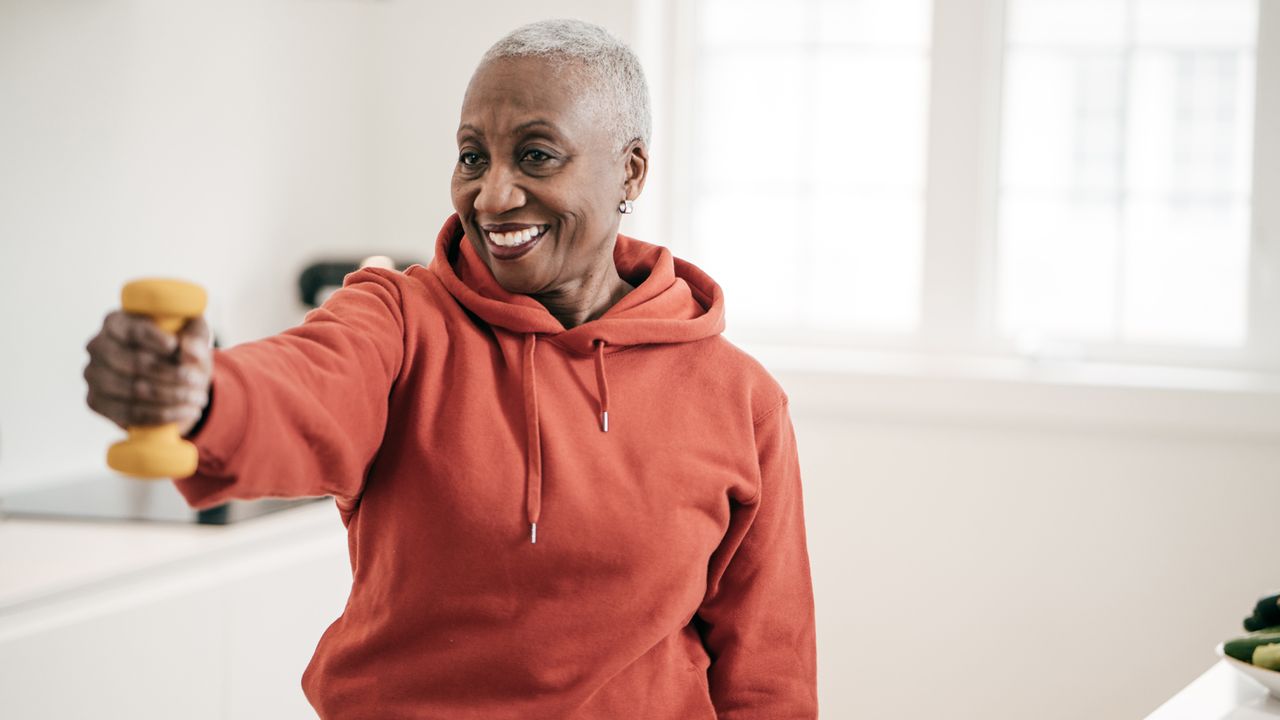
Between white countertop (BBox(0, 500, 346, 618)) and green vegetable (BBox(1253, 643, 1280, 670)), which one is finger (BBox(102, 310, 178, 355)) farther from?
green vegetable (BBox(1253, 643, 1280, 670))

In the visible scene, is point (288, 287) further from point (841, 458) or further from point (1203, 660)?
point (1203, 660)

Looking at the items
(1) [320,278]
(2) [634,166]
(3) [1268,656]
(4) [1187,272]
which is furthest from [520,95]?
(4) [1187,272]

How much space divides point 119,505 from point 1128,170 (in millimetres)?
2150

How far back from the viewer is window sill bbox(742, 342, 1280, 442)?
97.5 inches

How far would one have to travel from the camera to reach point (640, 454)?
1.16m

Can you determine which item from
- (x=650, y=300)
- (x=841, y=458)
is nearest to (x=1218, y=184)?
(x=841, y=458)

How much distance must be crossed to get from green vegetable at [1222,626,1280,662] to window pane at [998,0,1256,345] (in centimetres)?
152

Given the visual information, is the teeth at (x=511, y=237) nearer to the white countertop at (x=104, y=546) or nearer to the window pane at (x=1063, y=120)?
the white countertop at (x=104, y=546)

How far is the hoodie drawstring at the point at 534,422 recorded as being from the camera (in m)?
1.08

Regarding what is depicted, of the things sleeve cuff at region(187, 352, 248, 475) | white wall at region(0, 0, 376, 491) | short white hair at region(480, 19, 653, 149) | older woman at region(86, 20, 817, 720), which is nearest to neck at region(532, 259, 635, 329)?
older woman at region(86, 20, 817, 720)

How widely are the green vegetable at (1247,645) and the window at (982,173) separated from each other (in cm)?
139

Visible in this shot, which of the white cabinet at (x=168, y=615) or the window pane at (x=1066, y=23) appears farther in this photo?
the window pane at (x=1066, y=23)

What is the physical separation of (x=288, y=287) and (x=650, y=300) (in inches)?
70.4

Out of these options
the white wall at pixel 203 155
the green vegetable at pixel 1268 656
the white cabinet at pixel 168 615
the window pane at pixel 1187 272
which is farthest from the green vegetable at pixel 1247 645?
the white wall at pixel 203 155
